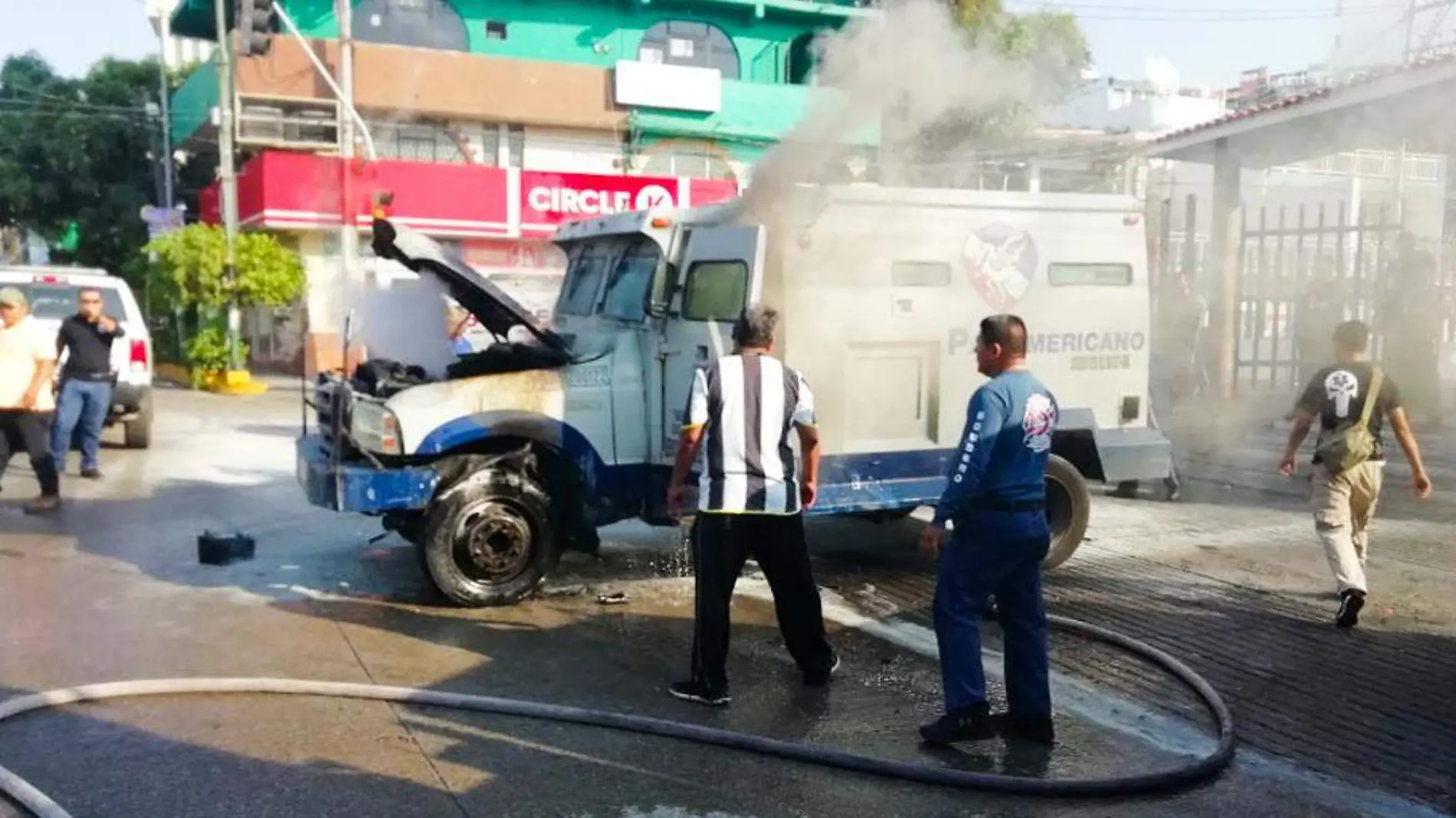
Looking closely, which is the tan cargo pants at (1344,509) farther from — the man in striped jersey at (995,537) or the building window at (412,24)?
the building window at (412,24)

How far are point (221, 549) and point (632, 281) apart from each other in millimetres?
3170

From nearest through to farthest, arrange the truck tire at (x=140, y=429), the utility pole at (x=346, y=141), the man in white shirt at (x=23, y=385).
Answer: the man in white shirt at (x=23, y=385) < the truck tire at (x=140, y=429) < the utility pole at (x=346, y=141)

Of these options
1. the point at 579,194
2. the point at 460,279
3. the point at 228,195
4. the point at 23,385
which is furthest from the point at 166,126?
the point at 460,279

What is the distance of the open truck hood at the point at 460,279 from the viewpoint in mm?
6957

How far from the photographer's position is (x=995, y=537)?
4.78m

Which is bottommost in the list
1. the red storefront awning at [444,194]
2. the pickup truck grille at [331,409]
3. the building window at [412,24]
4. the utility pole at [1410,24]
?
the pickup truck grille at [331,409]

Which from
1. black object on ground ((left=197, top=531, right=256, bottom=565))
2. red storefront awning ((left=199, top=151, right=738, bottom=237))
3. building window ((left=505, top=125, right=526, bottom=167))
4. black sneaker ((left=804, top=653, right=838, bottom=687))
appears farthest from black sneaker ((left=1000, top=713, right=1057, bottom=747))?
building window ((left=505, top=125, right=526, bottom=167))

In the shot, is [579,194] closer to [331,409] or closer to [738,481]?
[331,409]

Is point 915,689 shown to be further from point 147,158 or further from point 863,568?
point 147,158

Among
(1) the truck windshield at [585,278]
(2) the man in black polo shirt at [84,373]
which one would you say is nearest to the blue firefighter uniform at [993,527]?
(1) the truck windshield at [585,278]

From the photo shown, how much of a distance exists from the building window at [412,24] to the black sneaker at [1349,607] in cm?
2203

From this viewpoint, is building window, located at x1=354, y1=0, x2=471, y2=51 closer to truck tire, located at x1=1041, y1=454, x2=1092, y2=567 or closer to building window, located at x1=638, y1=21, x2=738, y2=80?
building window, located at x1=638, y1=21, x2=738, y2=80

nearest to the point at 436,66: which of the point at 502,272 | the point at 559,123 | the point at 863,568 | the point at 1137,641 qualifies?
the point at 559,123

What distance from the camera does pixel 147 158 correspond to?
3378cm
